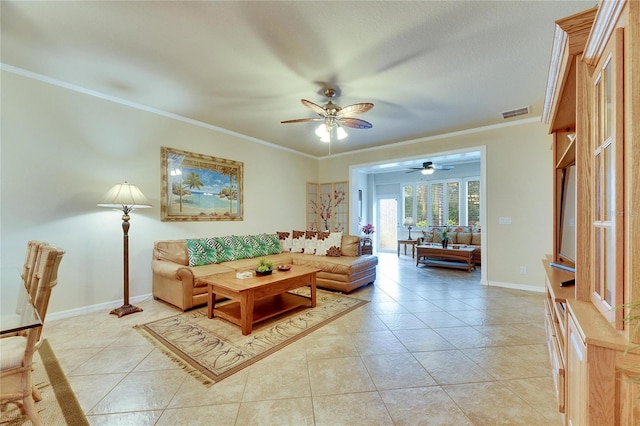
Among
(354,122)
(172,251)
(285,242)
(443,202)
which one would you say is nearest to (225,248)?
(172,251)

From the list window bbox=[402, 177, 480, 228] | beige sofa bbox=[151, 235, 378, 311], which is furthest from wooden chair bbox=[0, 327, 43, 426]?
window bbox=[402, 177, 480, 228]

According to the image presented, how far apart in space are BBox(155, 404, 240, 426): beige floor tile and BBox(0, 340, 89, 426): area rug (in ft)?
1.51

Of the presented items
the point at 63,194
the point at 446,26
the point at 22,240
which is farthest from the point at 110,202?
the point at 446,26

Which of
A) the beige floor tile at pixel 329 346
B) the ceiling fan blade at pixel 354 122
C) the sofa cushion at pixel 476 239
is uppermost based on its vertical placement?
the ceiling fan blade at pixel 354 122

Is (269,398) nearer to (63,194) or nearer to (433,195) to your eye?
(63,194)

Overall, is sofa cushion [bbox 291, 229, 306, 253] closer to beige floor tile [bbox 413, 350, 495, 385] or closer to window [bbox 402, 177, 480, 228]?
beige floor tile [bbox 413, 350, 495, 385]

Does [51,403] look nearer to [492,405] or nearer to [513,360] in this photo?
[492,405]

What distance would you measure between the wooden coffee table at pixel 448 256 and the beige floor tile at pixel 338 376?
4.41m

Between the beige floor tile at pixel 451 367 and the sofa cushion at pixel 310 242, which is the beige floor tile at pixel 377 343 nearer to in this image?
the beige floor tile at pixel 451 367

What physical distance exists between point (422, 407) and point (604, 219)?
1.45m

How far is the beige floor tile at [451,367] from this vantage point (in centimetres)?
193

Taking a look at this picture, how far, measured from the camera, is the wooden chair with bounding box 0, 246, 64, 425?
1340mm

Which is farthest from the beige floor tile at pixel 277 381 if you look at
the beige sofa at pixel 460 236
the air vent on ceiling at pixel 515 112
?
the beige sofa at pixel 460 236

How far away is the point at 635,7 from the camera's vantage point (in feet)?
3.04
